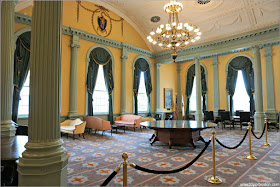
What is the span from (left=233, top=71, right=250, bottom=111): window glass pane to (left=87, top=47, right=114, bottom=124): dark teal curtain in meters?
7.58

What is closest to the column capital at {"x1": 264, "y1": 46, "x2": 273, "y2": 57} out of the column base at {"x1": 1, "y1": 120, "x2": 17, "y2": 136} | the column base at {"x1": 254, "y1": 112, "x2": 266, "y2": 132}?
the column base at {"x1": 254, "y1": 112, "x2": 266, "y2": 132}

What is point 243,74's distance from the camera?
456 inches

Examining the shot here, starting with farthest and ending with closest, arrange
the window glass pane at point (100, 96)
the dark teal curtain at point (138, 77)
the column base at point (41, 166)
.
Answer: the dark teal curtain at point (138, 77) < the window glass pane at point (100, 96) < the column base at point (41, 166)

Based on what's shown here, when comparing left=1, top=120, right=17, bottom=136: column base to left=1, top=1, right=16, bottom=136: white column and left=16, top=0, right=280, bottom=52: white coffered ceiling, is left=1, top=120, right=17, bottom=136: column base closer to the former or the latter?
left=1, top=1, right=16, bottom=136: white column

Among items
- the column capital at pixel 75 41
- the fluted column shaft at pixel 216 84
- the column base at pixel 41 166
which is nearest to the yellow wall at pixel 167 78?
the fluted column shaft at pixel 216 84

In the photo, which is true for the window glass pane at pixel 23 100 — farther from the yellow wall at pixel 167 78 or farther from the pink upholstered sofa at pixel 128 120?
the yellow wall at pixel 167 78

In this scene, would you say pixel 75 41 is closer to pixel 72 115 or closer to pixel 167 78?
pixel 72 115

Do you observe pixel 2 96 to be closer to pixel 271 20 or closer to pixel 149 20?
pixel 149 20

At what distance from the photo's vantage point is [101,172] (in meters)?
3.70

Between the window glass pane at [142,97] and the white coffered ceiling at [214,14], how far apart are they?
3271mm

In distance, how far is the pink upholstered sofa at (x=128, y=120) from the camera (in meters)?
8.98

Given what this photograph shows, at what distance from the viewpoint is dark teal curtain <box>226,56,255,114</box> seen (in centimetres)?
1121

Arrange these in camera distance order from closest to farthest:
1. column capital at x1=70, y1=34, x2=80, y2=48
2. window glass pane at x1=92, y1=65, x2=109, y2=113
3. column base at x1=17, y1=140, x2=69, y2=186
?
column base at x1=17, y1=140, x2=69, y2=186 < column capital at x1=70, y1=34, x2=80, y2=48 < window glass pane at x1=92, y1=65, x2=109, y2=113

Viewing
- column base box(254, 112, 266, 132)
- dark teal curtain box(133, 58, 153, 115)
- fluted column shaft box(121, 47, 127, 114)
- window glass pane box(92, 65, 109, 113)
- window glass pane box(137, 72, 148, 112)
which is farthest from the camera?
window glass pane box(137, 72, 148, 112)
